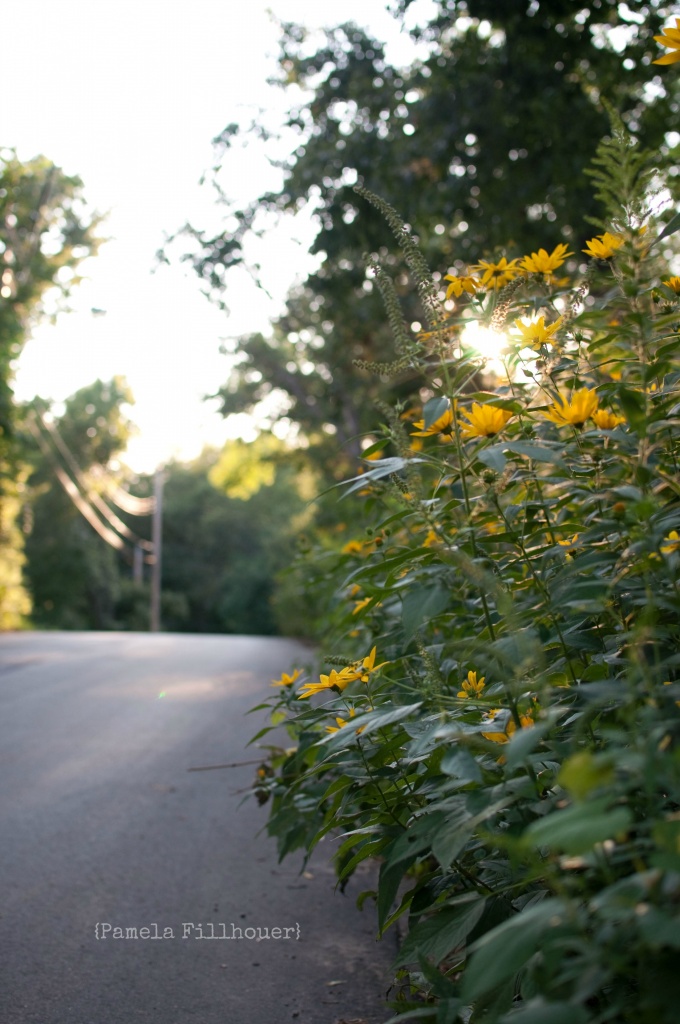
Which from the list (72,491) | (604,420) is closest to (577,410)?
(604,420)

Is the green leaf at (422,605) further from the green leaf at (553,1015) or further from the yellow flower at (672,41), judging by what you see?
the yellow flower at (672,41)

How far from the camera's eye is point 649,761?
98 centimetres

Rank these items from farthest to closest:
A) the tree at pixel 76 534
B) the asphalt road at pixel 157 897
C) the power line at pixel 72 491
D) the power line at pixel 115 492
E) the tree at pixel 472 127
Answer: the power line at pixel 115 492 < the tree at pixel 76 534 < the power line at pixel 72 491 < the tree at pixel 472 127 < the asphalt road at pixel 157 897

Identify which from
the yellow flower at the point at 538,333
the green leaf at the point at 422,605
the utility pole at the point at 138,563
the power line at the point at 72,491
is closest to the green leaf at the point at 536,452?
the green leaf at the point at 422,605

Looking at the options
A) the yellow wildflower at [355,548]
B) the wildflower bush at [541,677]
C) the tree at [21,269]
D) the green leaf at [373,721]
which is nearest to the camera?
the wildflower bush at [541,677]

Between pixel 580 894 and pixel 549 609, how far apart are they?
51cm

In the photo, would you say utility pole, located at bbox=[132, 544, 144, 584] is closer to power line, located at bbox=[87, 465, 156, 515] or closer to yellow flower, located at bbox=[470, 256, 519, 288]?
power line, located at bbox=[87, 465, 156, 515]

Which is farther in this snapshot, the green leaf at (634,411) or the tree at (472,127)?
the tree at (472,127)

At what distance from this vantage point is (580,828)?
937 mm

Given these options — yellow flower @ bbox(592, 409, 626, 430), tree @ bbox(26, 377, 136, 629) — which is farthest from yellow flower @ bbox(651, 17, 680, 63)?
Result: tree @ bbox(26, 377, 136, 629)

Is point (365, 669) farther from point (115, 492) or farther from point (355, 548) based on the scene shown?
point (115, 492)

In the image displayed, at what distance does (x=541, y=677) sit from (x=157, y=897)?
2638 mm

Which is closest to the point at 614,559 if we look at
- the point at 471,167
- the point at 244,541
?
the point at 471,167

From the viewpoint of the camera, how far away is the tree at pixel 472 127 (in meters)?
8.05
